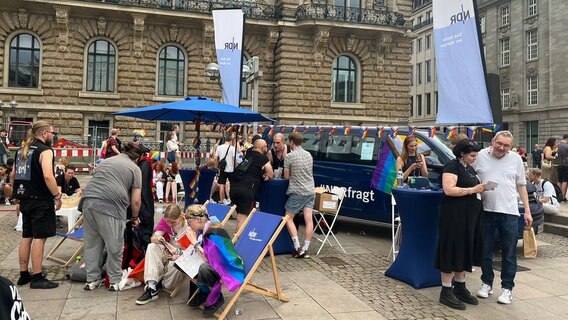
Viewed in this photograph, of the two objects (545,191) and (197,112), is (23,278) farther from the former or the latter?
(545,191)

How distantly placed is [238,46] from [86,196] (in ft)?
29.5

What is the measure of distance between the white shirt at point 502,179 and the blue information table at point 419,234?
1.82 ft

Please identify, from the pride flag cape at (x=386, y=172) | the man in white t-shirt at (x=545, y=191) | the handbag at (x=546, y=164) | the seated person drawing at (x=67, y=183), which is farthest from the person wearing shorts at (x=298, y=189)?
the handbag at (x=546, y=164)

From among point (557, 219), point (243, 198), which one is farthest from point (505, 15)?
point (243, 198)

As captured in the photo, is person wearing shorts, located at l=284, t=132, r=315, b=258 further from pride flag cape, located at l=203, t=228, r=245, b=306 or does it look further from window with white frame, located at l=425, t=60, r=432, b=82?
window with white frame, located at l=425, t=60, r=432, b=82

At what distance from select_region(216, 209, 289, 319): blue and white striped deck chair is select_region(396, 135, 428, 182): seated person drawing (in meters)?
2.71

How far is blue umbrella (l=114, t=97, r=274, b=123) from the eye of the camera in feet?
28.6

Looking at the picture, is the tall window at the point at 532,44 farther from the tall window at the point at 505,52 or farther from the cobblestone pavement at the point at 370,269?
the cobblestone pavement at the point at 370,269

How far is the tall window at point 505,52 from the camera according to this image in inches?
2028

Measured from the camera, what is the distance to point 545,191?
9766 millimetres

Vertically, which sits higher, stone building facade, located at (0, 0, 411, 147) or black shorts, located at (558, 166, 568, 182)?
stone building facade, located at (0, 0, 411, 147)

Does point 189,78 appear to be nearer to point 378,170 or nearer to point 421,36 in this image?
point 378,170

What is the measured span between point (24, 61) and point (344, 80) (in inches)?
757

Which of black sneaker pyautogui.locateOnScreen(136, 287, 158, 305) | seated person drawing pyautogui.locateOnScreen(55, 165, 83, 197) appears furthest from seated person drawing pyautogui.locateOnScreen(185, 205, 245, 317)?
seated person drawing pyautogui.locateOnScreen(55, 165, 83, 197)
